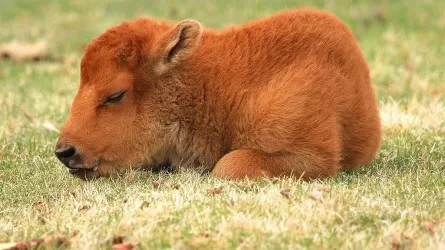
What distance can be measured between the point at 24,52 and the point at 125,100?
7.65 meters

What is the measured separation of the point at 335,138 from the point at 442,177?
809mm

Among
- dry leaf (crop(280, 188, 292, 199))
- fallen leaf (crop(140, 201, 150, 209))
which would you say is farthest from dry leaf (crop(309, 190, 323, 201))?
fallen leaf (crop(140, 201, 150, 209))

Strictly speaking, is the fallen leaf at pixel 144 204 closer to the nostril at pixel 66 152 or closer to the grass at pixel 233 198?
the grass at pixel 233 198

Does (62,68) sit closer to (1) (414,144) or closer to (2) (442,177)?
(1) (414,144)

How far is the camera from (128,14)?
1686 cm

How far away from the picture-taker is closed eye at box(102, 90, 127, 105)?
6.84 m

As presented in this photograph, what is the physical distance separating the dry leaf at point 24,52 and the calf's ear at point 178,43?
24.6ft

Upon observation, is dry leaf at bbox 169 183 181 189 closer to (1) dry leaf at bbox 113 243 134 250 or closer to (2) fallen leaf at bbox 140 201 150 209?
(2) fallen leaf at bbox 140 201 150 209

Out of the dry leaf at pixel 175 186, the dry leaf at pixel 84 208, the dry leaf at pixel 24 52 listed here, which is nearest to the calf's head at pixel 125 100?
the dry leaf at pixel 175 186

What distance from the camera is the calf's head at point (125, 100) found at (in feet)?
22.3

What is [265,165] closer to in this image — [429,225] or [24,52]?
[429,225]

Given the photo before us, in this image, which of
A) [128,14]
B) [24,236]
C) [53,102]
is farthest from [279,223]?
[128,14]

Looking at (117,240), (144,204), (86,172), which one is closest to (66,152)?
(86,172)

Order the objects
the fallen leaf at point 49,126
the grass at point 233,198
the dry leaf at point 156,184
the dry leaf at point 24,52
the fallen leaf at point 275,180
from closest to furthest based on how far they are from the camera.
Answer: the grass at point 233,198
the fallen leaf at point 275,180
the dry leaf at point 156,184
the fallen leaf at point 49,126
the dry leaf at point 24,52
